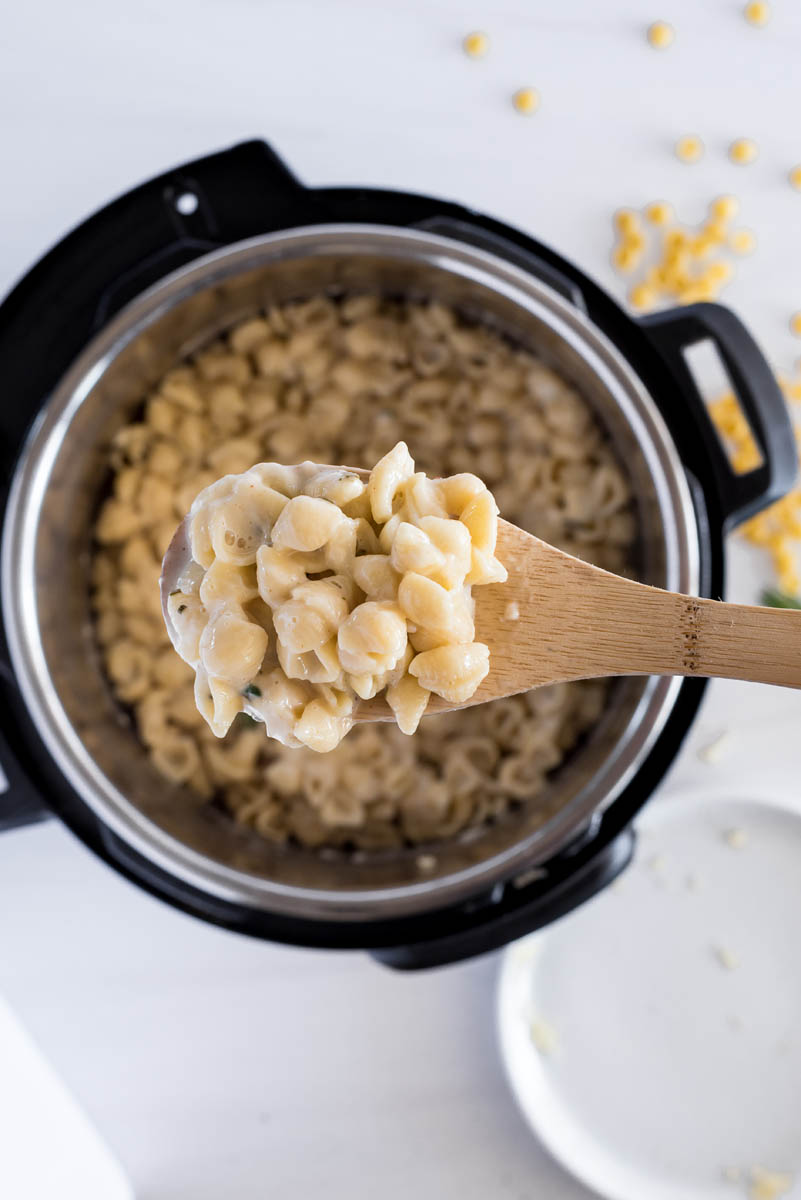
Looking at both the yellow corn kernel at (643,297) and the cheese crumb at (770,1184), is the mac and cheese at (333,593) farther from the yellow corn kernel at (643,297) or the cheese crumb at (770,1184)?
the cheese crumb at (770,1184)

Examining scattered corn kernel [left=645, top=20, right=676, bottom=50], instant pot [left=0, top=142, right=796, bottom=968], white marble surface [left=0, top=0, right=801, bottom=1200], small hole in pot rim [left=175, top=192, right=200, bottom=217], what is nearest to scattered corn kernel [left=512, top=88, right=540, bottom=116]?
white marble surface [left=0, top=0, right=801, bottom=1200]

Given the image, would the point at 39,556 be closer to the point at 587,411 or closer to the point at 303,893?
the point at 303,893

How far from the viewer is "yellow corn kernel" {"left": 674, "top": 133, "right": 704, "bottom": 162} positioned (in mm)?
1313

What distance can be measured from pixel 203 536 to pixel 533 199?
2.47ft

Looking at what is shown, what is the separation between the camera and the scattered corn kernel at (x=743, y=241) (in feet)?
4.33

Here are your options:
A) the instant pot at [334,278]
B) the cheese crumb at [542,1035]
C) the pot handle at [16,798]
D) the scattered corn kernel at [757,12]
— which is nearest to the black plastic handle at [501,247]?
the instant pot at [334,278]

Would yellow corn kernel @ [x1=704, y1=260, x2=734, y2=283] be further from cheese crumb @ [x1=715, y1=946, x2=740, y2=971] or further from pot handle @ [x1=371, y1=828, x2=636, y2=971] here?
cheese crumb @ [x1=715, y1=946, x2=740, y2=971]

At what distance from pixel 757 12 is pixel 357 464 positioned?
74cm

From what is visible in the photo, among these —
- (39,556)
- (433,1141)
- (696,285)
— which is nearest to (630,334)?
(696,285)

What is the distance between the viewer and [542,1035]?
1.38 metres

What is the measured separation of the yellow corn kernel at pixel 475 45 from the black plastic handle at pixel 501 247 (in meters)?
0.31

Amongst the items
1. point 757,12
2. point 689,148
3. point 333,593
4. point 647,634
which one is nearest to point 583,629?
point 647,634

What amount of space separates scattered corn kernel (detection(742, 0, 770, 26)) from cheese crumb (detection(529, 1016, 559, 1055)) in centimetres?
130

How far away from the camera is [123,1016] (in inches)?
55.5
